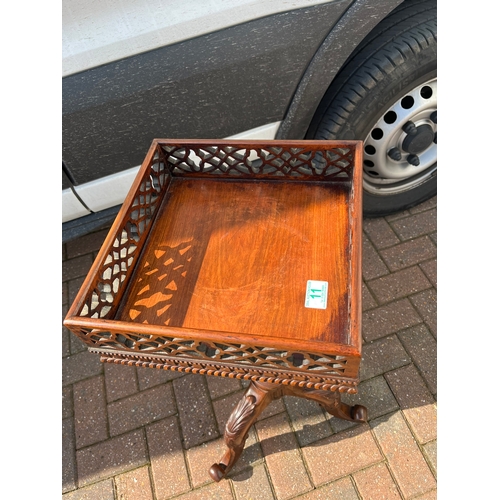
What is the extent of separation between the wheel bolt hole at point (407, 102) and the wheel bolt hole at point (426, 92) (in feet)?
0.19

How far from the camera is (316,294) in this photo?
1.16 metres

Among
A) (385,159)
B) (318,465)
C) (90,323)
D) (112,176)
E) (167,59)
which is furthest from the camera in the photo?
(385,159)

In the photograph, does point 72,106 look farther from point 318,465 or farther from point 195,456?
point 318,465

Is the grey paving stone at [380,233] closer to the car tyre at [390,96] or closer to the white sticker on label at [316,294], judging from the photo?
the car tyre at [390,96]

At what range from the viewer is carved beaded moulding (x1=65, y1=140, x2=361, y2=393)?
39.8 inches

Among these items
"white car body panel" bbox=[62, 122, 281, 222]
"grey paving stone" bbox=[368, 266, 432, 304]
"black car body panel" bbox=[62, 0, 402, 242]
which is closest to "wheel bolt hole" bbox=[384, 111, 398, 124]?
"black car body panel" bbox=[62, 0, 402, 242]

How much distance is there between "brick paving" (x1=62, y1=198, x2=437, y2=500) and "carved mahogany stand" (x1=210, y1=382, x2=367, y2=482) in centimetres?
11

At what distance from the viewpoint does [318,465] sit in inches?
64.8

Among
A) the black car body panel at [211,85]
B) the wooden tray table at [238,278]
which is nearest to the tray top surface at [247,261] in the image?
the wooden tray table at [238,278]

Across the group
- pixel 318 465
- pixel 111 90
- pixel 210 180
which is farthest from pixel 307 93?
pixel 318 465

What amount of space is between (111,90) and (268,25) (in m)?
0.62

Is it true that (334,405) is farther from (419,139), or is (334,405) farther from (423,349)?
(419,139)

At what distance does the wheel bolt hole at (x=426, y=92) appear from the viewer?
1877 millimetres

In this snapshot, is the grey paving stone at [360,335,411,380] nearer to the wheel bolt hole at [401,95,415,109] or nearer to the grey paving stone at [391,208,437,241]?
the grey paving stone at [391,208,437,241]
